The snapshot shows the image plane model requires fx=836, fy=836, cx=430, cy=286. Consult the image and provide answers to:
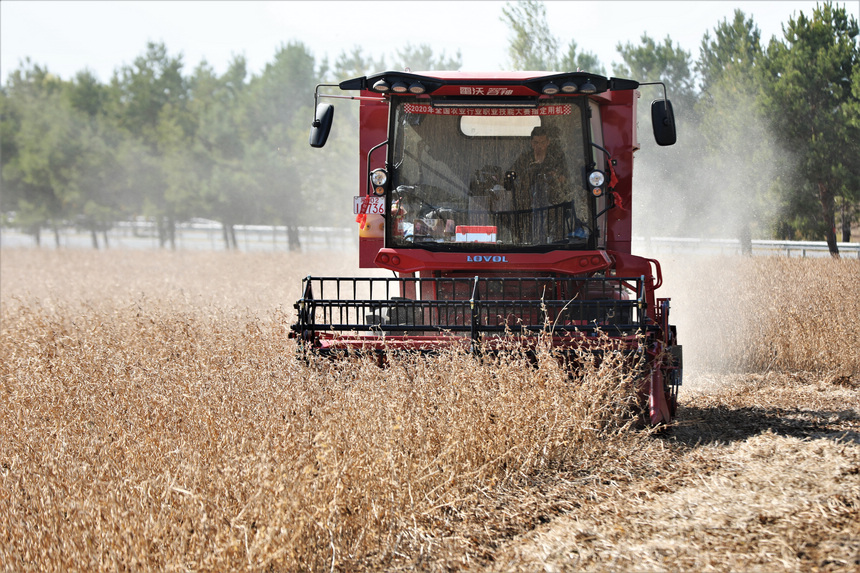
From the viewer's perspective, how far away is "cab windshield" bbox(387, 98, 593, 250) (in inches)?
260

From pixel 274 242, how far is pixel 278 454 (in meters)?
41.2

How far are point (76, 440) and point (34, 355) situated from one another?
282 cm

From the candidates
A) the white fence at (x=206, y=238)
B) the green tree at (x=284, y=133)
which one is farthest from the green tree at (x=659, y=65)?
the white fence at (x=206, y=238)

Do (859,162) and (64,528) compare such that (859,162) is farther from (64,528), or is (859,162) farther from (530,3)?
(64,528)

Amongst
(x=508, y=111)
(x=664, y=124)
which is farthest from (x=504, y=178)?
(x=664, y=124)

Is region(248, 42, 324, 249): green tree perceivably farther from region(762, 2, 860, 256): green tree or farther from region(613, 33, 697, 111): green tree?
region(762, 2, 860, 256): green tree

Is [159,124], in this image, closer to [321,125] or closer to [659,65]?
[659,65]

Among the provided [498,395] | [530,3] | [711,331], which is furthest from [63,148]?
[498,395]

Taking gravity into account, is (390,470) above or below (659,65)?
below

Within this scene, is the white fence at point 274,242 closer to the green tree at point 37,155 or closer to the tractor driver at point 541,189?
the green tree at point 37,155

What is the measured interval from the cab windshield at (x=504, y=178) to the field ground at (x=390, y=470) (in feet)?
4.72

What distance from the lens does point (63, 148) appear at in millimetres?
38500

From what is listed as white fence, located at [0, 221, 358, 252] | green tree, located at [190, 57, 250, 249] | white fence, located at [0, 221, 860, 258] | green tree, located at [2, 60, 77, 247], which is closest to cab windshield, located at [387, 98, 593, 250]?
white fence, located at [0, 221, 860, 258]

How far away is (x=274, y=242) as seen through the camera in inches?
1750
